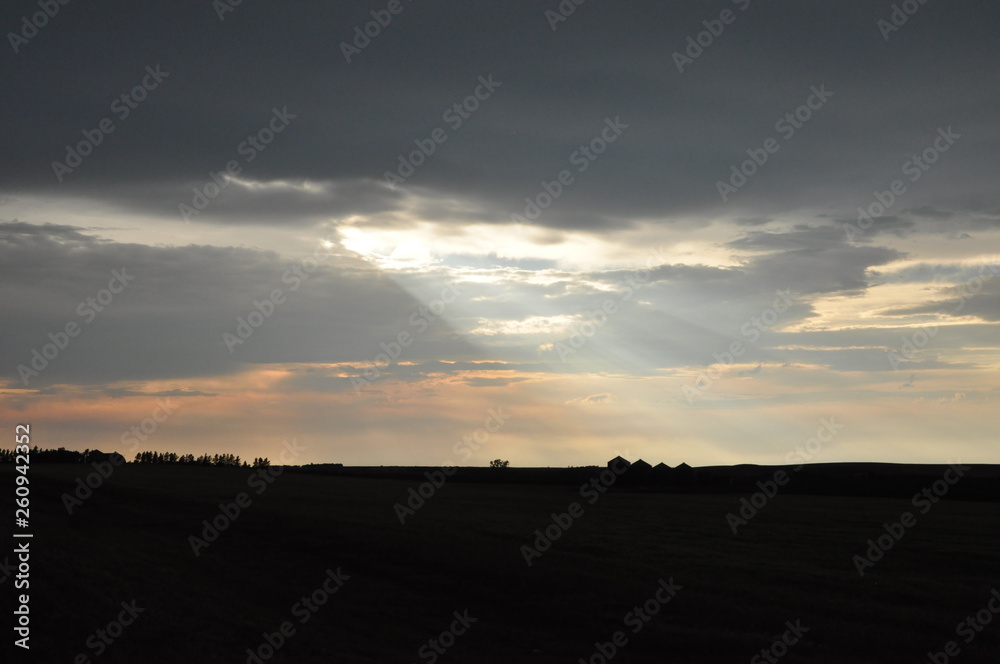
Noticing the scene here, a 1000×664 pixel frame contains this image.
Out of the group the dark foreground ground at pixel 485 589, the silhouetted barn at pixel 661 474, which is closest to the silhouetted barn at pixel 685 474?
the silhouetted barn at pixel 661 474

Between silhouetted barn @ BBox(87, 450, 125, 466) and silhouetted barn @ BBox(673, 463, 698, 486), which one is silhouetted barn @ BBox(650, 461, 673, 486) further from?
silhouetted barn @ BBox(87, 450, 125, 466)

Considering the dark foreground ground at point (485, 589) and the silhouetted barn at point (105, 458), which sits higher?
the silhouetted barn at point (105, 458)

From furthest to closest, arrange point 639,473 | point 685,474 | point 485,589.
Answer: point 639,473, point 685,474, point 485,589

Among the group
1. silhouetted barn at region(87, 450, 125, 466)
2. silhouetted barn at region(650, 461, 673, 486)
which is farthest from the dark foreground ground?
silhouetted barn at region(87, 450, 125, 466)

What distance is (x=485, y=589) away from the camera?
64.6 ft

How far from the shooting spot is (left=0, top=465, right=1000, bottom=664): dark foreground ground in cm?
1419

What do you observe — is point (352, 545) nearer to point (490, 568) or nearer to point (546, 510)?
point (490, 568)

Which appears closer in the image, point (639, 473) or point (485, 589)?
point (485, 589)

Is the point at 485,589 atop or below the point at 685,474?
below

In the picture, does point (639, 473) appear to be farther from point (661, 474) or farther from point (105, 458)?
point (105, 458)

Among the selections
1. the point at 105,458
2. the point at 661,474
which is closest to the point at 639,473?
the point at 661,474

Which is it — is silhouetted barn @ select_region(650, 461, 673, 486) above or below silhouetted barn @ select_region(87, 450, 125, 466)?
below

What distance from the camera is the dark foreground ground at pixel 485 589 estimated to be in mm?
14188

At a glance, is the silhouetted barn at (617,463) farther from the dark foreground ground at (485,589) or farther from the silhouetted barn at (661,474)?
the dark foreground ground at (485,589)
